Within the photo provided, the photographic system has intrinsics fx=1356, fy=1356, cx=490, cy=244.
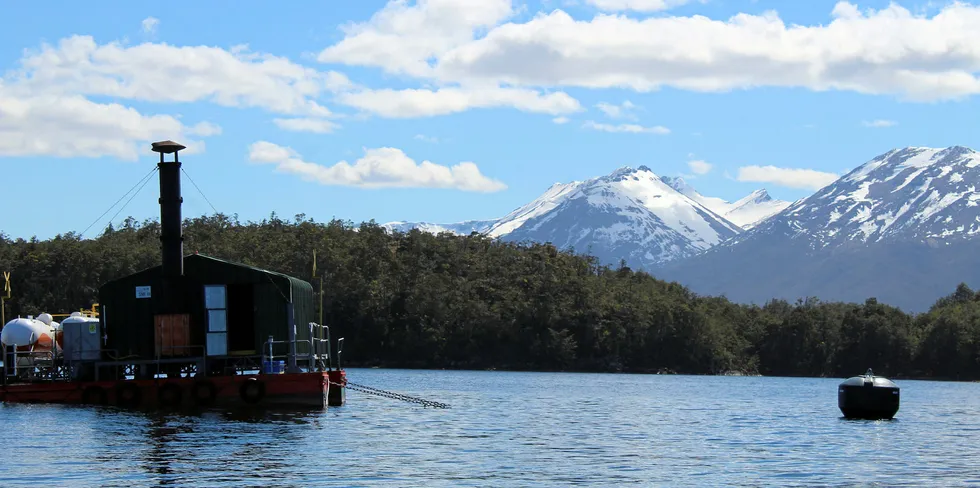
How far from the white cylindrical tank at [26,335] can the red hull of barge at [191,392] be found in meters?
5.10

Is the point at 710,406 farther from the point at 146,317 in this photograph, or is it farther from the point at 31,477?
the point at 31,477

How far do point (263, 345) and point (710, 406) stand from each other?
34.2 metres

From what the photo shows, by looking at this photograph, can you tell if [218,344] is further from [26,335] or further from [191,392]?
[26,335]

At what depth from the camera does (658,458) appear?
44406mm

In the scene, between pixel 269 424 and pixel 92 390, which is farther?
pixel 92 390

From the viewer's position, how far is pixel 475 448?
46656 millimetres

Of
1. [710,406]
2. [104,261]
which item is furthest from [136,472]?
[104,261]

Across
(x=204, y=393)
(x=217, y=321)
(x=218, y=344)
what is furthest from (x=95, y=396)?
(x=217, y=321)

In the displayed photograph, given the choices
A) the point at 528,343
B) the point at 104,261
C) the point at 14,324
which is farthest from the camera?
the point at 528,343

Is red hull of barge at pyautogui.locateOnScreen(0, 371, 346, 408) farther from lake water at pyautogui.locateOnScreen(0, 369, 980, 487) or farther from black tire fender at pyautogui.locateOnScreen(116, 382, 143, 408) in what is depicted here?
lake water at pyautogui.locateOnScreen(0, 369, 980, 487)

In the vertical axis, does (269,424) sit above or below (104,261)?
below

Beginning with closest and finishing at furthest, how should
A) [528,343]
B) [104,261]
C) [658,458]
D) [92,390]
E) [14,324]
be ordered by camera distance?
[658,458], [92,390], [14,324], [104,261], [528,343]

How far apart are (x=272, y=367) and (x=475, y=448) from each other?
15.9m

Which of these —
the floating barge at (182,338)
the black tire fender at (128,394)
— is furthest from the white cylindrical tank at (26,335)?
the black tire fender at (128,394)
